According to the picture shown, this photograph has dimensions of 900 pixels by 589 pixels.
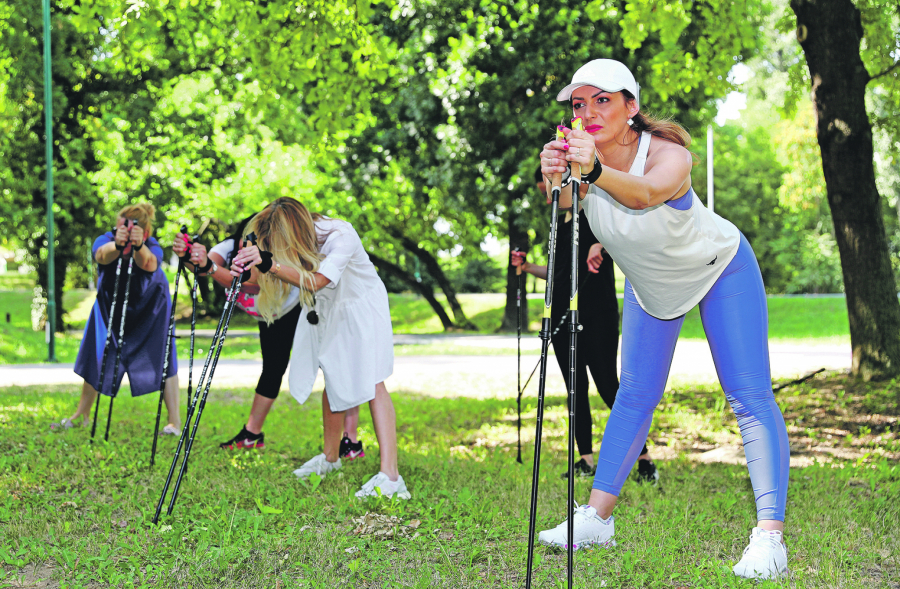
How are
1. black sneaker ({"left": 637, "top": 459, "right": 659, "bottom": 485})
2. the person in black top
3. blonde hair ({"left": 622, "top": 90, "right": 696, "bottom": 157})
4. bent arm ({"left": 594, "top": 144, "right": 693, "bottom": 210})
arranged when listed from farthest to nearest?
1. the person in black top
2. black sneaker ({"left": 637, "top": 459, "right": 659, "bottom": 485})
3. blonde hair ({"left": 622, "top": 90, "right": 696, "bottom": 157})
4. bent arm ({"left": 594, "top": 144, "right": 693, "bottom": 210})

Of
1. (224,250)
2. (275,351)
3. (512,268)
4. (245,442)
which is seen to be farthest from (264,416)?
(512,268)

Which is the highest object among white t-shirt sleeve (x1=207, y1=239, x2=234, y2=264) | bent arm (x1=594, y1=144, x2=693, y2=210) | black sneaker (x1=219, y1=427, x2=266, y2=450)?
bent arm (x1=594, y1=144, x2=693, y2=210)

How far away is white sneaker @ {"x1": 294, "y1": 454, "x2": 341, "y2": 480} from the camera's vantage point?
4957 millimetres

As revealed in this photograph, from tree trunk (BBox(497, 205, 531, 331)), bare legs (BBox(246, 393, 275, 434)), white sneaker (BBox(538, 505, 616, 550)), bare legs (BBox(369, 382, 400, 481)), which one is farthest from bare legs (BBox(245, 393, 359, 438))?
tree trunk (BBox(497, 205, 531, 331))

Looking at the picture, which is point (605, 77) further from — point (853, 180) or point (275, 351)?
point (853, 180)

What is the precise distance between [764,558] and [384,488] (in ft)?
6.93

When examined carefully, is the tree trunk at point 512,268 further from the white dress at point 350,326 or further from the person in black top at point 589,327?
the white dress at point 350,326

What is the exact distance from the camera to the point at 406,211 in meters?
23.8

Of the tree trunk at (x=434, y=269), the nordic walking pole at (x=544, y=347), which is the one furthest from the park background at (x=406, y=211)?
the tree trunk at (x=434, y=269)

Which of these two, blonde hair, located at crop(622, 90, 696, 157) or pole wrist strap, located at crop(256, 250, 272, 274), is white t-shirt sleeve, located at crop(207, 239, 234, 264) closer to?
pole wrist strap, located at crop(256, 250, 272, 274)

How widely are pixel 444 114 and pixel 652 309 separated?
47.9ft

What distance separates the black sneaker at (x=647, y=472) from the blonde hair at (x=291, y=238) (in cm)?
240

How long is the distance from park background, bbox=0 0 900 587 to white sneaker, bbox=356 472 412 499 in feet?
0.44

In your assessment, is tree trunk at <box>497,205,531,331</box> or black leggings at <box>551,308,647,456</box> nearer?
black leggings at <box>551,308,647,456</box>
